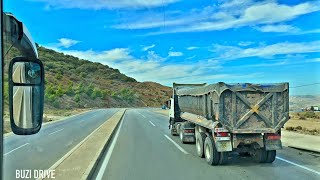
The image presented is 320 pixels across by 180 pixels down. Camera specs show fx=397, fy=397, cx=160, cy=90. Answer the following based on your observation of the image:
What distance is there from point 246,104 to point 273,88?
1.07m

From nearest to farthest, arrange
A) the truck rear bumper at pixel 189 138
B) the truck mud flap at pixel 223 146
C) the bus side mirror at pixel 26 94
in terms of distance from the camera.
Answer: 1. the bus side mirror at pixel 26 94
2. the truck mud flap at pixel 223 146
3. the truck rear bumper at pixel 189 138

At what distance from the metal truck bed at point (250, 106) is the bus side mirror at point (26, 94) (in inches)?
391

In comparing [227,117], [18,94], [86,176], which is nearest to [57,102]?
[18,94]

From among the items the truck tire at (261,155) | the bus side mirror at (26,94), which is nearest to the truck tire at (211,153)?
the truck tire at (261,155)

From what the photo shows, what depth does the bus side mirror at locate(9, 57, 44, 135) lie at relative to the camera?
2.41 metres

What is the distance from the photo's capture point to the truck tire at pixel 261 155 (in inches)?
508

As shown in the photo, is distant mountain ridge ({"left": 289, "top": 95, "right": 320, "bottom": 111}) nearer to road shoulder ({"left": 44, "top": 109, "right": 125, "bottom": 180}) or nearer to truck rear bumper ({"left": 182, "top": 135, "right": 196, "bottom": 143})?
truck rear bumper ({"left": 182, "top": 135, "right": 196, "bottom": 143})

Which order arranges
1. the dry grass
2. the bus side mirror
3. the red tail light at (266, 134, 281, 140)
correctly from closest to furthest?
the bus side mirror, the red tail light at (266, 134, 281, 140), the dry grass

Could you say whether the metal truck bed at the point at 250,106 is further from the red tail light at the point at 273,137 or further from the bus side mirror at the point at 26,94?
the bus side mirror at the point at 26,94

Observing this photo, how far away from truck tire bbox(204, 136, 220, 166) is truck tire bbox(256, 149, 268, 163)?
5.08ft

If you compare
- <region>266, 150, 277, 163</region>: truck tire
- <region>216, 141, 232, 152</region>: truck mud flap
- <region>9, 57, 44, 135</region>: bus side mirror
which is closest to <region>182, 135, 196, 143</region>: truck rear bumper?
<region>266, 150, 277, 163</region>: truck tire

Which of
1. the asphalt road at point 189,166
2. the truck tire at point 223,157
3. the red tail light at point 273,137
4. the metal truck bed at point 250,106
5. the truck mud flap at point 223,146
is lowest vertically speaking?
the asphalt road at point 189,166

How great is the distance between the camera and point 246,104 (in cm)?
1252

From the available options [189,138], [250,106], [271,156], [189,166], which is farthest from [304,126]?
[189,166]
